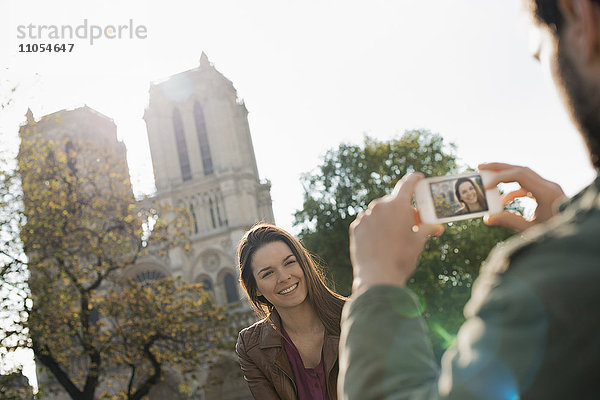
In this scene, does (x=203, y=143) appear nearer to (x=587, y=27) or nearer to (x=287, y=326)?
(x=287, y=326)

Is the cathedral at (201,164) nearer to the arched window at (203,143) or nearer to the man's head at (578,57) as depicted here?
the arched window at (203,143)

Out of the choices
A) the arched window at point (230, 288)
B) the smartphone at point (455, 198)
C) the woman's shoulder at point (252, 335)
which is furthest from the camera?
the arched window at point (230, 288)

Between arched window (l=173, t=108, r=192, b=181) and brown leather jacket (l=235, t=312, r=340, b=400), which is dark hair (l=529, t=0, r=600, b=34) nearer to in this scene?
brown leather jacket (l=235, t=312, r=340, b=400)

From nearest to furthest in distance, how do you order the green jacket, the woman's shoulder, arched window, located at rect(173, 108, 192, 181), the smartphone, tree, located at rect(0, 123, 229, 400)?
the green jacket < the smartphone < the woman's shoulder < tree, located at rect(0, 123, 229, 400) < arched window, located at rect(173, 108, 192, 181)

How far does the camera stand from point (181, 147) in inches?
1761

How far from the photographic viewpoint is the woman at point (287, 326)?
3.69 meters

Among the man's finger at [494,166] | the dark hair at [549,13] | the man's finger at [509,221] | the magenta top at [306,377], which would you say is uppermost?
the dark hair at [549,13]

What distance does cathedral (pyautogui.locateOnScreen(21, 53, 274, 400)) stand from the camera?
136ft

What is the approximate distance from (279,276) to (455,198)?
2493mm

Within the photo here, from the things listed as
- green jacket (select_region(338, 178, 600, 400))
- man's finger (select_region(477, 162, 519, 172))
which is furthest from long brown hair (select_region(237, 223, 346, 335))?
green jacket (select_region(338, 178, 600, 400))

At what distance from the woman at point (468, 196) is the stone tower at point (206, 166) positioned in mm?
39581

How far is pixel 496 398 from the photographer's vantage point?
821mm

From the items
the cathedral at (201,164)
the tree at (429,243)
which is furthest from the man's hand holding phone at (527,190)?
the cathedral at (201,164)

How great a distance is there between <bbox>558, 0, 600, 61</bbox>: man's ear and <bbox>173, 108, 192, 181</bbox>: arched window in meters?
44.1
